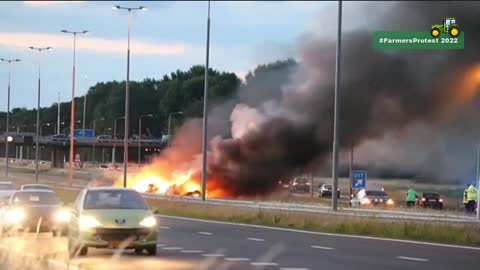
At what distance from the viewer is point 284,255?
23141 millimetres

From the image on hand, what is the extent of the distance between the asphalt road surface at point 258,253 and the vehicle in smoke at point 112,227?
1.12 ft

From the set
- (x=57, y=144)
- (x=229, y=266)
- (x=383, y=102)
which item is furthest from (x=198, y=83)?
(x=229, y=266)

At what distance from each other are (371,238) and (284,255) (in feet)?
27.9

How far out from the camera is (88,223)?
21.5 meters

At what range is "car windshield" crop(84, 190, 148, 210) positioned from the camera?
22312mm

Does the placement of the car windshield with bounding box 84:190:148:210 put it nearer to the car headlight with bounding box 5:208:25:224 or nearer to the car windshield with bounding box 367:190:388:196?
the car headlight with bounding box 5:208:25:224

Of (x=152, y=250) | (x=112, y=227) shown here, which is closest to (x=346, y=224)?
(x=152, y=250)

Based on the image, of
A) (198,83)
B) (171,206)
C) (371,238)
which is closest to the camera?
(371,238)

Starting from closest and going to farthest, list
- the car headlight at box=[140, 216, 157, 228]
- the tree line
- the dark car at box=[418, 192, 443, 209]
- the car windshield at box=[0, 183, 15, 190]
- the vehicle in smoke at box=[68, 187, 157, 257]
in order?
1. the vehicle in smoke at box=[68, 187, 157, 257]
2. the car headlight at box=[140, 216, 157, 228]
3. the car windshield at box=[0, 183, 15, 190]
4. the dark car at box=[418, 192, 443, 209]
5. the tree line

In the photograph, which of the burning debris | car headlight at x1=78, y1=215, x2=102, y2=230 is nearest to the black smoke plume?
the burning debris

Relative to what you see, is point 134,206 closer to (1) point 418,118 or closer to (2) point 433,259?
(2) point 433,259

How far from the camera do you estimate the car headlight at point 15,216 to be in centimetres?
3059

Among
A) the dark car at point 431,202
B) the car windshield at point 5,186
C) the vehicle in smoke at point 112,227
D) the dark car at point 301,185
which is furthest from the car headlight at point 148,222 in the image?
the dark car at point 301,185

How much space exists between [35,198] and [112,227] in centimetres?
1164
